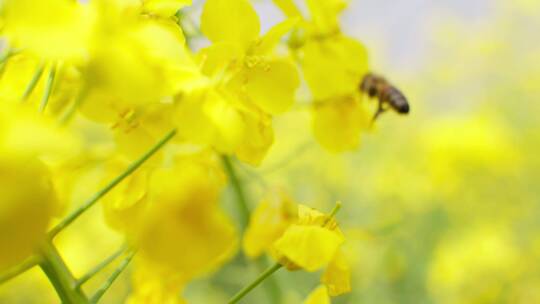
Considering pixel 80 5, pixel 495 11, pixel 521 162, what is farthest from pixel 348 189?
pixel 80 5

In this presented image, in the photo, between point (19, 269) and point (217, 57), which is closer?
point (19, 269)

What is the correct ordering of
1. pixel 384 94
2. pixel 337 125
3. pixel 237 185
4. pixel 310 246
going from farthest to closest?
pixel 384 94
pixel 237 185
pixel 337 125
pixel 310 246

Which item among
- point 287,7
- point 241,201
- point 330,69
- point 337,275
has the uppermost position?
point 287,7

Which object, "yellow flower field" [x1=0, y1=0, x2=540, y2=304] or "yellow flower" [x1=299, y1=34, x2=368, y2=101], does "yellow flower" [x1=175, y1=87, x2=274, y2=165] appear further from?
"yellow flower" [x1=299, y1=34, x2=368, y2=101]

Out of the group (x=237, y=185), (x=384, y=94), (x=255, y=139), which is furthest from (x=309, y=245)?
(x=384, y=94)

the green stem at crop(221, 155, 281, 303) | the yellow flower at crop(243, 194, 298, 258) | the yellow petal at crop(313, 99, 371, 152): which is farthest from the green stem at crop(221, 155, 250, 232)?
the yellow flower at crop(243, 194, 298, 258)

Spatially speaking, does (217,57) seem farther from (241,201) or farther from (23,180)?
(241,201)

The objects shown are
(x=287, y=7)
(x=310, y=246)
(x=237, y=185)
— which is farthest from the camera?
(x=237, y=185)
